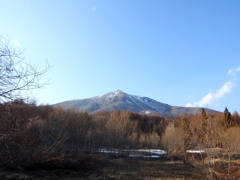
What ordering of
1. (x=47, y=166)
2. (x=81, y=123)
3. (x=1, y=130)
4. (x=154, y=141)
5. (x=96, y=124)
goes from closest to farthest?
(x=1, y=130) < (x=47, y=166) < (x=81, y=123) < (x=96, y=124) < (x=154, y=141)

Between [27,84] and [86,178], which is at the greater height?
[27,84]

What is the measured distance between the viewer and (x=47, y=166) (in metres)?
12.0

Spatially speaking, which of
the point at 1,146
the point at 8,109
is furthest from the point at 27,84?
the point at 1,146

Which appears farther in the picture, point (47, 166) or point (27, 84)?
point (47, 166)

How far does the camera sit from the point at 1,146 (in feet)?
18.6

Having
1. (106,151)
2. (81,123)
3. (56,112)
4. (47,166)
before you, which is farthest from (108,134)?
(47,166)

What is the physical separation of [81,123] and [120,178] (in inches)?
715

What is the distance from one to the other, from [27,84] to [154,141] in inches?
1128

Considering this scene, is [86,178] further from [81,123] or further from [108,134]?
[81,123]

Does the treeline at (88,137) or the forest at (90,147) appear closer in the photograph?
the forest at (90,147)

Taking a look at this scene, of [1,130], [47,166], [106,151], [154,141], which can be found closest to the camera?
[1,130]

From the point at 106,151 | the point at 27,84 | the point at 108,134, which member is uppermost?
the point at 27,84

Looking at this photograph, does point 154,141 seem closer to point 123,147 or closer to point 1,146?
point 123,147

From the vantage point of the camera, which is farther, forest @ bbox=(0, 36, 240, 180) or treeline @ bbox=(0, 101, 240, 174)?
treeline @ bbox=(0, 101, 240, 174)
